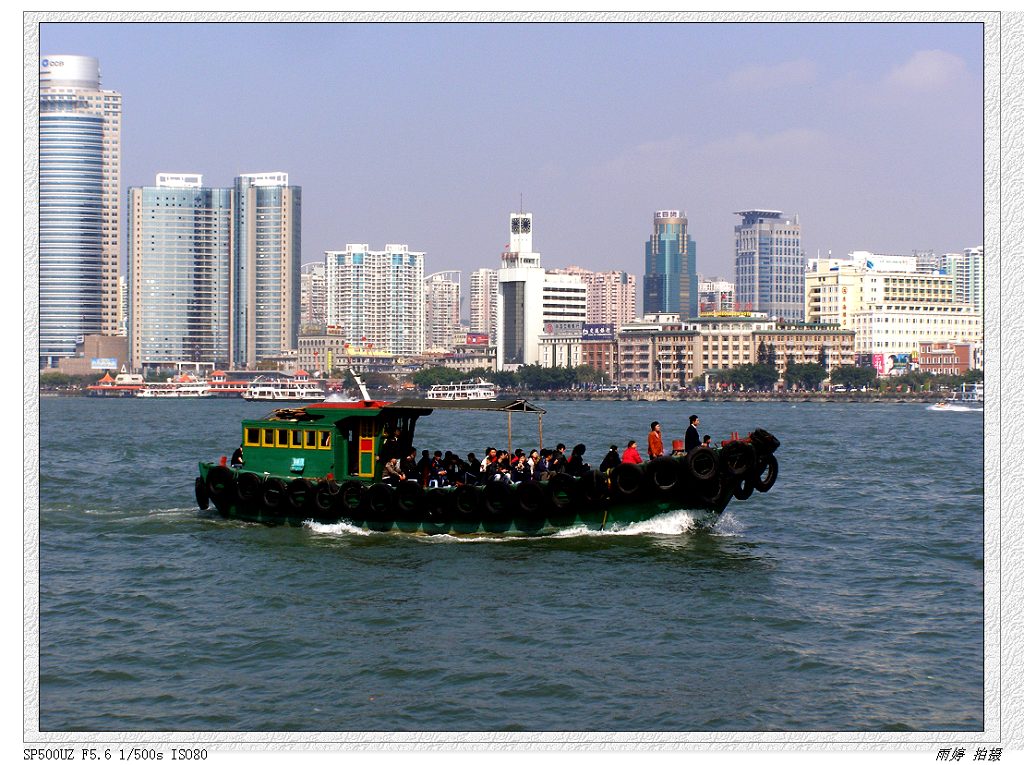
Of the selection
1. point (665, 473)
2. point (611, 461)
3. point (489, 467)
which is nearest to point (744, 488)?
point (665, 473)

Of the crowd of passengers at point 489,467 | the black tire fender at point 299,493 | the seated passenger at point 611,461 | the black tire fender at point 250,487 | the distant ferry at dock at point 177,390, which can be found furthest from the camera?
the distant ferry at dock at point 177,390

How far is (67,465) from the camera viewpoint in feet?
153

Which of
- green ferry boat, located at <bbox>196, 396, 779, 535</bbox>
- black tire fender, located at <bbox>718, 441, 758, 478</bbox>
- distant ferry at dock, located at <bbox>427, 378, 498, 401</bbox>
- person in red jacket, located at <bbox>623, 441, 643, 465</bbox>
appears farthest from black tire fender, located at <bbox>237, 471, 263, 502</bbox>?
distant ferry at dock, located at <bbox>427, 378, 498, 401</bbox>

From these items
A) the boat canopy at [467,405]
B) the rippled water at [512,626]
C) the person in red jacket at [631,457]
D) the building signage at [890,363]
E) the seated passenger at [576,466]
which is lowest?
the rippled water at [512,626]

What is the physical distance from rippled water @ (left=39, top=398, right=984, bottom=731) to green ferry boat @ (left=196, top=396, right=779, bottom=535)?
409 millimetres

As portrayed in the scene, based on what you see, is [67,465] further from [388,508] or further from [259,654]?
[259,654]

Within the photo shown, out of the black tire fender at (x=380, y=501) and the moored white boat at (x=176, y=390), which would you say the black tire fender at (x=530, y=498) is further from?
the moored white boat at (x=176, y=390)

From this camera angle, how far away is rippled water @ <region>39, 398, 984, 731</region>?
48.9 ft

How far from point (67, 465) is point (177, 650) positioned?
3154cm

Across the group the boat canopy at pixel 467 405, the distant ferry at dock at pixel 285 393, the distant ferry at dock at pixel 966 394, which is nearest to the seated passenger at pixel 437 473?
the boat canopy at pixel 467 405

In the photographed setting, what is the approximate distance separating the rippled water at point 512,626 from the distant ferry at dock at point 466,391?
427 ft

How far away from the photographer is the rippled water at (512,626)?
587 inches

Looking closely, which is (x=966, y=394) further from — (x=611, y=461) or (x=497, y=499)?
(x=497, y=499)

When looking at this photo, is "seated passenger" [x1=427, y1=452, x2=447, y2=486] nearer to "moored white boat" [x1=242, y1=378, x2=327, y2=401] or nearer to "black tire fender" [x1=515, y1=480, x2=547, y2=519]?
"black tire fender" [x1=515, y1=480, x2=547, y2=519]
